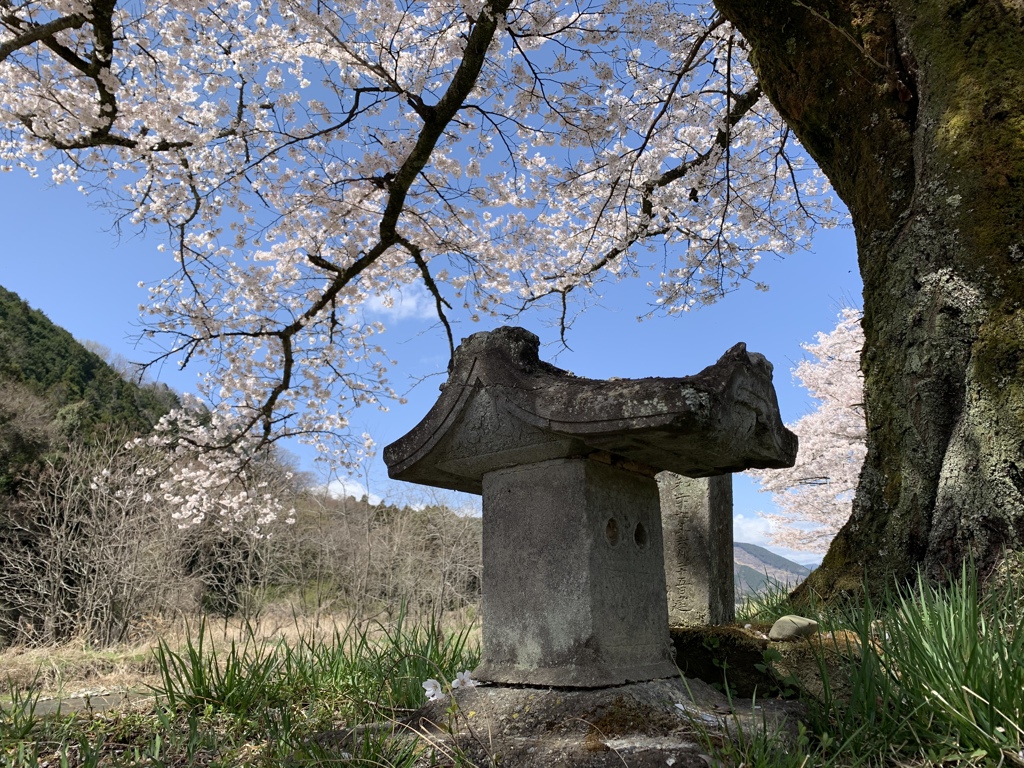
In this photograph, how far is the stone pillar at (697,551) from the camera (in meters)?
4.70

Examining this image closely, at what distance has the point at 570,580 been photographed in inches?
95.6

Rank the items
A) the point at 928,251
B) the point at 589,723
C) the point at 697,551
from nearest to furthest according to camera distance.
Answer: the point at 589,723 < the point at 928,251 < the point at 697,551

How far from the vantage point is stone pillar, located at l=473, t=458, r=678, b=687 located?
7.86 feet

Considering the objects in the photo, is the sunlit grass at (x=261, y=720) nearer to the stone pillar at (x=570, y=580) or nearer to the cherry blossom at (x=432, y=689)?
the cherry blossom at (x=432, y=689)

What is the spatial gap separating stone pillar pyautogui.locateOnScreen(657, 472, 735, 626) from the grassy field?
1.58 metres

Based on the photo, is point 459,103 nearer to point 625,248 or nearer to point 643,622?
point 625,248

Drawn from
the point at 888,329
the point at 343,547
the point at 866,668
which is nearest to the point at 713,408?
the point at 866,668

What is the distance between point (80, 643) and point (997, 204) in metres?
11.4

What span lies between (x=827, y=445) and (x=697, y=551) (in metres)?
9.83

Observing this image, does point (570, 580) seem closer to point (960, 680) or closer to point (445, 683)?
point (445, 683)

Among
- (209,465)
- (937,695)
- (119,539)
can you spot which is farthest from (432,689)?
(119,539)

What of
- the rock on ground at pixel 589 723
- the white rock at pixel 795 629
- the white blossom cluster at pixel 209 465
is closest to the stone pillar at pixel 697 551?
the white rock at pixel 795 629

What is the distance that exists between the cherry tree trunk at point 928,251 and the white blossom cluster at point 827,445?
946 cm

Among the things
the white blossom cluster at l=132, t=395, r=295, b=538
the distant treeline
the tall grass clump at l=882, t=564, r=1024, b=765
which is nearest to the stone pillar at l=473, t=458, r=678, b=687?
the tall grass clump at l=882, t=564, r=1024, b=765
